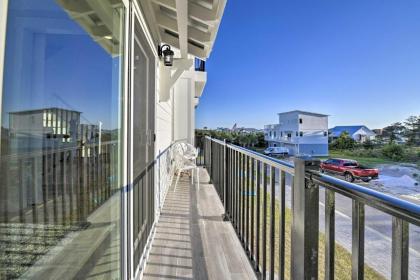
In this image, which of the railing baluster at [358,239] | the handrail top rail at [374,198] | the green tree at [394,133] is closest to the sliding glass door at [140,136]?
the handrail top rail at [374,198]

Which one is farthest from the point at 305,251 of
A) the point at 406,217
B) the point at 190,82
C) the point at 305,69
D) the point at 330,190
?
the point at 305,69

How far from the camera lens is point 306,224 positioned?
1200 mm

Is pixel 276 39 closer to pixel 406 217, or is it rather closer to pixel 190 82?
pixel 190 82

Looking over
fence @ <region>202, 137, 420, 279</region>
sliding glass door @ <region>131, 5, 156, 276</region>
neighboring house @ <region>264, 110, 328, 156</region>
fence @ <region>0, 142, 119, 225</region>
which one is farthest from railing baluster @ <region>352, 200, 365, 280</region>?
sliding glass door @ <region>131, 5, 156, 276</region>

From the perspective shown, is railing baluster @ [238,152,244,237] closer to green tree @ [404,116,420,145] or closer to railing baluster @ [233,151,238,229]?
railing baluster @ [233,151,238,229]

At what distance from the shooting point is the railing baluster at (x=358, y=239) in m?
0.85

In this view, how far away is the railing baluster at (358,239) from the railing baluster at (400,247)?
0.48 ft

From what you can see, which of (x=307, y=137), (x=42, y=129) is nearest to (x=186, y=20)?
(x=307, y=137)

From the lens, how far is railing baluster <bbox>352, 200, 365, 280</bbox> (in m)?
0.85

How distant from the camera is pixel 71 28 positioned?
973 millimetres

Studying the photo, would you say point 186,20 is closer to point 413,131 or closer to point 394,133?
point 394,133

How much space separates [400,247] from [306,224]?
20.6 inches

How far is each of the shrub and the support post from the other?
54.5 inches

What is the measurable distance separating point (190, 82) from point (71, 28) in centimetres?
709
